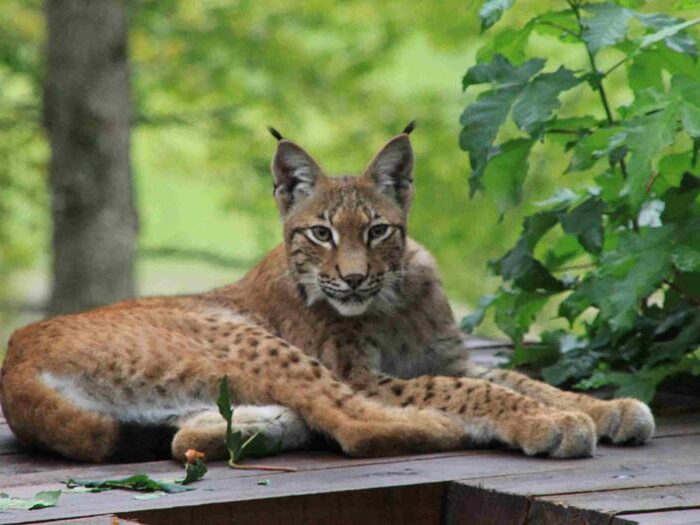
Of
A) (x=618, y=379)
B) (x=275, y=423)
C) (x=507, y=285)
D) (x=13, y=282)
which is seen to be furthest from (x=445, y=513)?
(x=13, y=282)

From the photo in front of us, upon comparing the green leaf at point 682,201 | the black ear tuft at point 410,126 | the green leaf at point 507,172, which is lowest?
the green leaf at point 682,201

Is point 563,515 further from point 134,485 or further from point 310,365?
point 310,365

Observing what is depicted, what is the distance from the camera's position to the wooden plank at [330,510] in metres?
3.59

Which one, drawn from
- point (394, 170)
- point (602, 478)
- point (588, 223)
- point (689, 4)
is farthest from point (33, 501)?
point (689, 4)

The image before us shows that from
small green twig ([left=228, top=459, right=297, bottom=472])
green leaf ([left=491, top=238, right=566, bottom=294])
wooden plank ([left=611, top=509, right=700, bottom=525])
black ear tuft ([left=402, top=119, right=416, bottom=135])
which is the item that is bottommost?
wooden plank ([left=611, top=509, right=700, bottom=525])

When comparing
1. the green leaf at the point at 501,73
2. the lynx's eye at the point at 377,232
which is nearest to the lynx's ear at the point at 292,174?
the lynx's eye at the point at 377,232

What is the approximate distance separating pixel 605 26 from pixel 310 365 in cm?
134

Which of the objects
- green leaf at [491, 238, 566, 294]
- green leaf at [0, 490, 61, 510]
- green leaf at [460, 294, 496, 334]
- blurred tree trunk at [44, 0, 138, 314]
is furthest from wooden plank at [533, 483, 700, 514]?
blurred tree trunk at [44, 0, 138, 314]

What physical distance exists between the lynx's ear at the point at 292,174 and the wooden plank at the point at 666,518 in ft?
6.15

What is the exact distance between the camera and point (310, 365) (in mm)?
4539

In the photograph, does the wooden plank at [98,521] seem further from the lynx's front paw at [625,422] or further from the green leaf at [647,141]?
the green leaf at [647,141]

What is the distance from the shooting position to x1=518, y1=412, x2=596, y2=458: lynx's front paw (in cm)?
418

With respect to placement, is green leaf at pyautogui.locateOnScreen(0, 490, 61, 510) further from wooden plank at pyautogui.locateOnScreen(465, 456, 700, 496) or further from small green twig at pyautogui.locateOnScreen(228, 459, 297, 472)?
wooden plank at pyautogui.locateOnScreen(465, 456, 700, 496)

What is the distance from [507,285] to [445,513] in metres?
1.89
